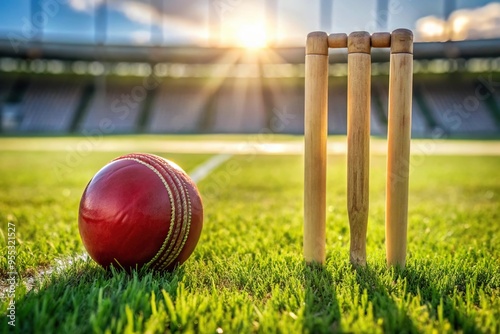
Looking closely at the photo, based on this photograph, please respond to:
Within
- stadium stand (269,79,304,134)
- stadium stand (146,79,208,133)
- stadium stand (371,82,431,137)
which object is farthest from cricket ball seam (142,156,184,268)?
stadium stand (146,79,208,133)

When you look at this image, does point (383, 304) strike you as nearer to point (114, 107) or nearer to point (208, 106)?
point (208, 106)

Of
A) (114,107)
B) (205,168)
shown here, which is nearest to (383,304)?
(205,168)

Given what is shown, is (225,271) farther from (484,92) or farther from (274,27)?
(484,92)

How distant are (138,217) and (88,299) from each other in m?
0.54

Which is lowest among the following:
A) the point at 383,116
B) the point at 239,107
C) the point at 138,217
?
the point at 138,217

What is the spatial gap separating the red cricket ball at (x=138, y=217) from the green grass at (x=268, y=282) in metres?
0.13

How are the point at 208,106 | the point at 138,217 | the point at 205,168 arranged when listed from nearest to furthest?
the point at 138,217 → the point at 205,168 → the point at 208,106

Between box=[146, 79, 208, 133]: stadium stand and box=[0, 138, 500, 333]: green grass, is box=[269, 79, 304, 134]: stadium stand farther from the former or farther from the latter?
box=[0, 138, 500, 333]: green grass

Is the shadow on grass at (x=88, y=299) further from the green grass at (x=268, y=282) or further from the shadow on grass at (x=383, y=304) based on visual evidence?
the shadow on grass at (x=383, y=304)

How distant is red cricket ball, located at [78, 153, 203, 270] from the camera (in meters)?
2.80

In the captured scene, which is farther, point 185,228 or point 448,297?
point 185,228

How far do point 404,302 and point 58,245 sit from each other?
8.52 feet

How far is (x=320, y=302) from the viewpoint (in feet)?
8.24

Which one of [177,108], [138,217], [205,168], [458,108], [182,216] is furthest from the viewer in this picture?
[177,108]
